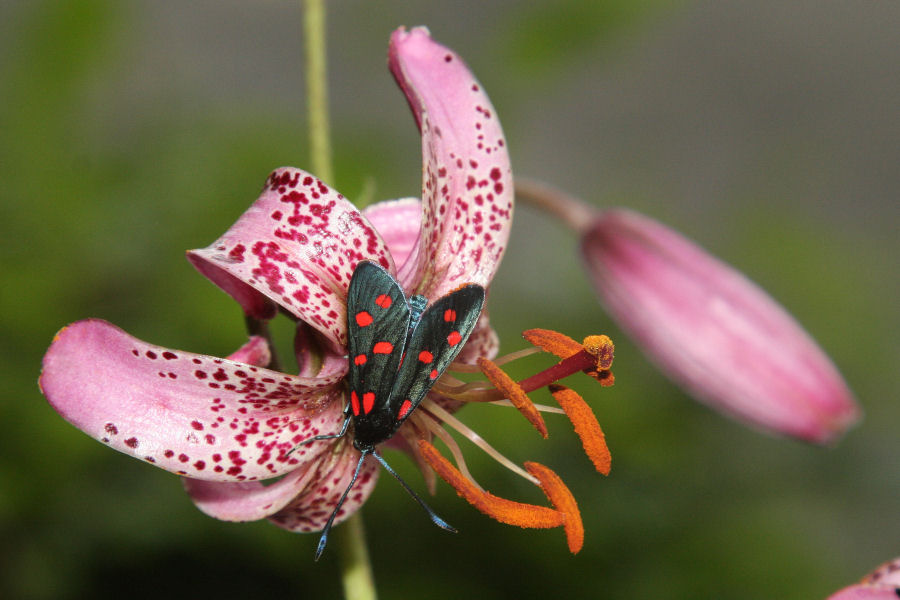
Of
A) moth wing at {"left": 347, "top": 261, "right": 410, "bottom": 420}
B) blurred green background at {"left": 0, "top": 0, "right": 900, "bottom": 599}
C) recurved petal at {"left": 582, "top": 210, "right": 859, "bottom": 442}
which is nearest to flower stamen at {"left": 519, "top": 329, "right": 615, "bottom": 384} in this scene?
moth wing at {"left": 347, "top": 261, "right": 410, "bottom": 420}

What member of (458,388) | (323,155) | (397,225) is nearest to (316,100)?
(323,155)

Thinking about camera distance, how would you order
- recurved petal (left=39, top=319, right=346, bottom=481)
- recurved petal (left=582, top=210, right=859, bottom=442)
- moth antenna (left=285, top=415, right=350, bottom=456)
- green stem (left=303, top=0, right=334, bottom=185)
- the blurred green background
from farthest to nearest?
the blurred green background
recurved petal (left=582, top=210, right=859, bottom=442)
green stem (left=303, top=0, right=334, bottom=185)
moth antenna (left=285, top=415, right=350, bottom=456)
recurved petal (left=39, top=319, right=346, bottom=481)

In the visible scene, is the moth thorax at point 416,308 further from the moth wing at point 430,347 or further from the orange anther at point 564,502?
the orange anther at point 564,502

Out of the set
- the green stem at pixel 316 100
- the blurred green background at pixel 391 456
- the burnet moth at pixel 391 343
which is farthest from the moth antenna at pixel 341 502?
the blurred green background at pixel 391 456

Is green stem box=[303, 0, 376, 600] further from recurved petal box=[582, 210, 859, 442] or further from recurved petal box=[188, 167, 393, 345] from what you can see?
recurved petal box=[582, 210, 859, 442]

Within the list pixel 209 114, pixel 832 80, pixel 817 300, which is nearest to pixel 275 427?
pixel 209 114

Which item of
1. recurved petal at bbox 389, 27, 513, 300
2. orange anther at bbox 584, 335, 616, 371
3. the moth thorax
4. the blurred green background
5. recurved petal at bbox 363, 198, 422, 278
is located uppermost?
recurved petal at bbox 389, 27, 513, 300

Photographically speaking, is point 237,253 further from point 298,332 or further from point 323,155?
point 323,155

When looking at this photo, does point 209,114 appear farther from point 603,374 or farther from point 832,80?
point 832,80
